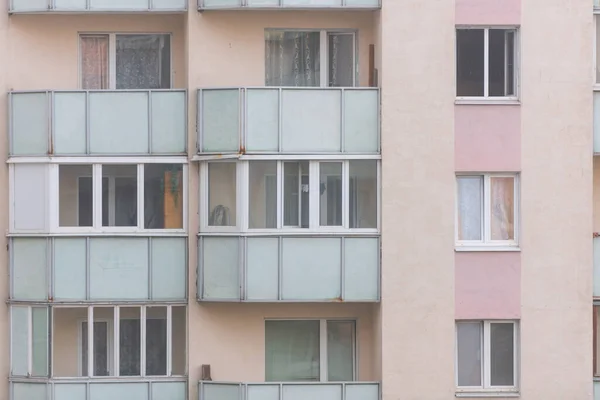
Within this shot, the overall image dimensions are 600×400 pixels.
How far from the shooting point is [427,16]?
24922mm

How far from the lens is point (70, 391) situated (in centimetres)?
2552

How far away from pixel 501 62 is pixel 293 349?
6626 mm

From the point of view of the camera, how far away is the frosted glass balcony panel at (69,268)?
25.4 m

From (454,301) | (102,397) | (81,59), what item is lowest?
(102,397)

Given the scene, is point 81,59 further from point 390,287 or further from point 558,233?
point 558,233

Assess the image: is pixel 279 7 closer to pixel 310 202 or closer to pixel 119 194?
pixel 310 202

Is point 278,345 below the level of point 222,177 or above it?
below

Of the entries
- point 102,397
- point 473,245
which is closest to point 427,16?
point 473,245

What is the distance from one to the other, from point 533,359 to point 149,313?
23.5 feet

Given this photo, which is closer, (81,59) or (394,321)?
(394,321)

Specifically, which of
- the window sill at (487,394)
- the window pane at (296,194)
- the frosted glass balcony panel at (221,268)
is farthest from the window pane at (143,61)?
the window sill at (487,394)

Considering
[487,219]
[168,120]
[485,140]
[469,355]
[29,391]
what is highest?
[168,120]

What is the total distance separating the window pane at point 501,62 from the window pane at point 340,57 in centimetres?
268

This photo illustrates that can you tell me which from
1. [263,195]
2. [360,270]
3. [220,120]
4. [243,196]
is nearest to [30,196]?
[220,120]
